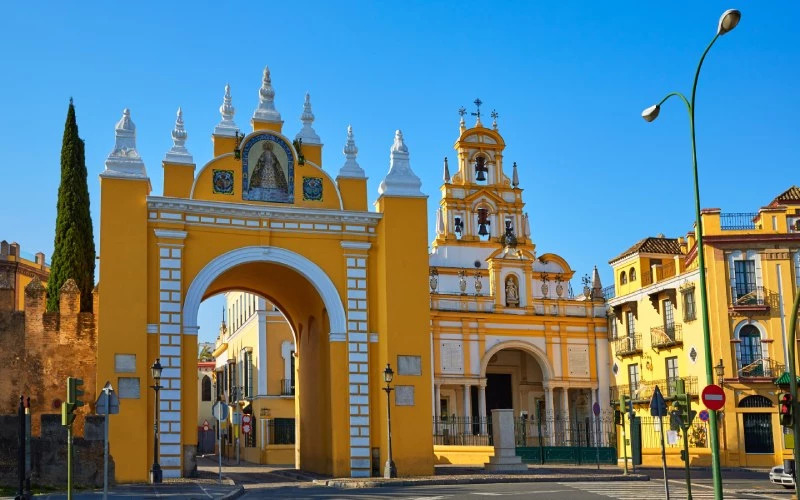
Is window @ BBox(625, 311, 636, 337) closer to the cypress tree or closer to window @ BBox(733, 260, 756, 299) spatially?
window @ BBox(733, 260, 756, 299)

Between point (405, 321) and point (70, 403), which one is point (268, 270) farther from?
point (70, 403)

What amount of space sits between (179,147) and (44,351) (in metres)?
7.00

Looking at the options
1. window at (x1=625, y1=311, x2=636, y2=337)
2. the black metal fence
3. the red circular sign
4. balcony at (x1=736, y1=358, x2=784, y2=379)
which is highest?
window at (x1=625, y1=311, x2=636, y2=337)

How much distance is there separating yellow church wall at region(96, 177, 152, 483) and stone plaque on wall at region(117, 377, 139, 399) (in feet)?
0.28

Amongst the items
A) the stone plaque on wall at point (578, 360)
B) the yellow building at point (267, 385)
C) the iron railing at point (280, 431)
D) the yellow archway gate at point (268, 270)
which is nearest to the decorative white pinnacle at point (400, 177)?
the yellow archway gate at point (268, 270)

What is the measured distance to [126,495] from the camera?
23.4 meters

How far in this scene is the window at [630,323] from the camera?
172ft

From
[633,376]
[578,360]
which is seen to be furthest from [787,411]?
[578,360]

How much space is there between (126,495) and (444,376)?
1183 inches

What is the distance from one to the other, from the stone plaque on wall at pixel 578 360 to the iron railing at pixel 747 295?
12.9 metres

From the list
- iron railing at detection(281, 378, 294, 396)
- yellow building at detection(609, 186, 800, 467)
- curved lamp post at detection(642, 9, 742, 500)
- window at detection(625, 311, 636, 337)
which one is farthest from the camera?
window at detection(625, 311, 636, 337)

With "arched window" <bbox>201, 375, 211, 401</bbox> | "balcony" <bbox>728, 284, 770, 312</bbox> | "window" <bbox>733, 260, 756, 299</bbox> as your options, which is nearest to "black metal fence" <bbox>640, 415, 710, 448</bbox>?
"balcony" <bbox>728, 284, 770, 312</bbox>

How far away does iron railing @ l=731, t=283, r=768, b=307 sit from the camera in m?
43.1

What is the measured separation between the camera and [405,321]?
31.7 m
